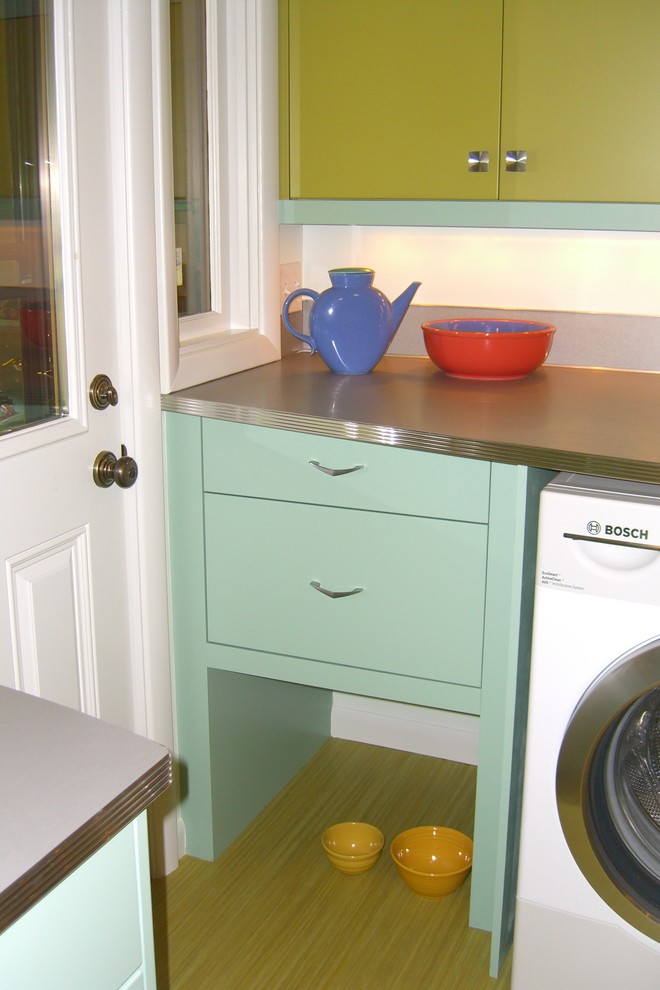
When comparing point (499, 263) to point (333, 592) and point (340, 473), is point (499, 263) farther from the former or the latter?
point (333, 592)

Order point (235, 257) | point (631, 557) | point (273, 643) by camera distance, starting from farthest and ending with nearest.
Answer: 1. point (235, 257)
2. point (273, 643)
3. point (631, 557)

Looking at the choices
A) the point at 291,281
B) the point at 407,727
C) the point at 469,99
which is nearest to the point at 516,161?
the point at 469,99

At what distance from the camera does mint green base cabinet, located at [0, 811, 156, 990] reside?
2.48 feet

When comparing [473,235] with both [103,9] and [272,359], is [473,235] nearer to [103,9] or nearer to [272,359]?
[272,359]

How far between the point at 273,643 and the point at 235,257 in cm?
86

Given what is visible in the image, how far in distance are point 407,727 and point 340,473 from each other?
98 cm

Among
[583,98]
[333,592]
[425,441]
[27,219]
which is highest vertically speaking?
[583,98]

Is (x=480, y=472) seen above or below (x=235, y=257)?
below

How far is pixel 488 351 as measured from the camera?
203cm

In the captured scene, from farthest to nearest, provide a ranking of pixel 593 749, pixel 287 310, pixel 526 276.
→ pixel 526 276 → pixel 287 310 → pixel 593 749

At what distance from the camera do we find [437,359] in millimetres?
2113

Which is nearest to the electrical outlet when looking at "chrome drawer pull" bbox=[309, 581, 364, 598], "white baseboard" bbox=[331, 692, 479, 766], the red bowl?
the red bowl

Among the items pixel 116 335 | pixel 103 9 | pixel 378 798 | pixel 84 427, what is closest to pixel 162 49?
pixel 103 9

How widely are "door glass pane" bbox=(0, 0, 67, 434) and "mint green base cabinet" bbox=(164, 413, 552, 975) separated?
33cm
